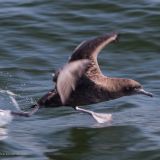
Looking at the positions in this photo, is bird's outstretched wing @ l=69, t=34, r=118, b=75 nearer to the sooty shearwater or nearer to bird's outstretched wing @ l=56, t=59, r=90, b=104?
the sooty shearwater

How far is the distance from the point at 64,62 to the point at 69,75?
4188mm

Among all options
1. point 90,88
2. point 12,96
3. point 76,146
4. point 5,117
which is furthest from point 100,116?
point 12,96

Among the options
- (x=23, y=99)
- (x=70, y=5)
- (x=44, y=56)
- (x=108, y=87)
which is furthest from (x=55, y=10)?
(x=108, y=87)

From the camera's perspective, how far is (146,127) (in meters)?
9.41

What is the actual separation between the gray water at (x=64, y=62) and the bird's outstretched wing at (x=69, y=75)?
2.44 ft

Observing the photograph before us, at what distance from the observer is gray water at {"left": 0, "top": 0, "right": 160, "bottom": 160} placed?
8.77 meters

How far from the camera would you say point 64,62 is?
12406 mm

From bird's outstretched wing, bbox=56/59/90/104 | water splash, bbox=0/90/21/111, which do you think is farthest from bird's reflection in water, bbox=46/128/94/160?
water splash, bbox=0/90/21/111

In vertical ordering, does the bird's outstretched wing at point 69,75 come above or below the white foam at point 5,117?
above

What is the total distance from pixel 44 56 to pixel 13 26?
158 cm

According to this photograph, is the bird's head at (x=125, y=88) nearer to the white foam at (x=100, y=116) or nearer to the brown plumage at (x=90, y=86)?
the brown plumage at (x=90, y=86)

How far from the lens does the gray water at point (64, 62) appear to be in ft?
28.8

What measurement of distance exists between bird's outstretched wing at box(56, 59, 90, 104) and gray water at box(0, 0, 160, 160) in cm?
74

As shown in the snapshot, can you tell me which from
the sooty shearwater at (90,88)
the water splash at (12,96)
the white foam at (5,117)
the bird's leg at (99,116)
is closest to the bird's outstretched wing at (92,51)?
the sooty shearwater at (90,88)
